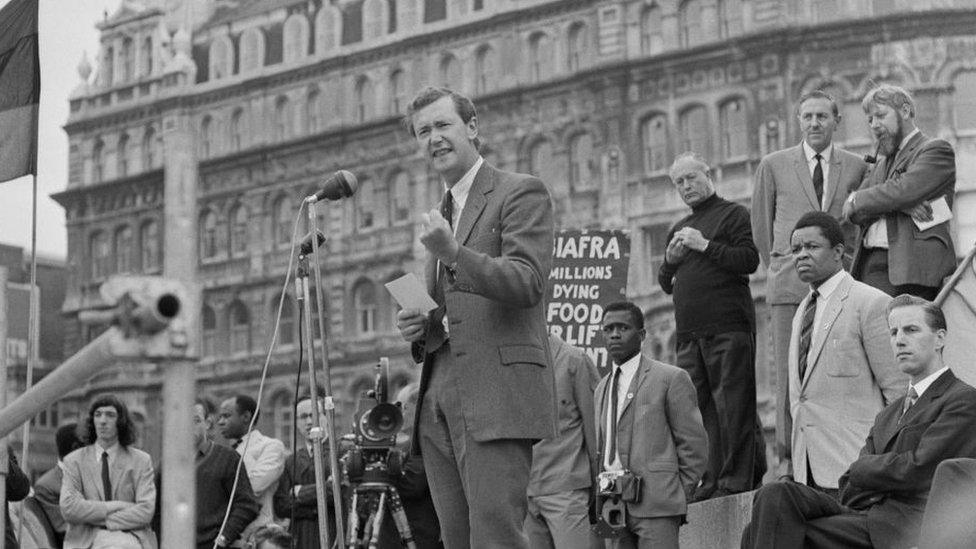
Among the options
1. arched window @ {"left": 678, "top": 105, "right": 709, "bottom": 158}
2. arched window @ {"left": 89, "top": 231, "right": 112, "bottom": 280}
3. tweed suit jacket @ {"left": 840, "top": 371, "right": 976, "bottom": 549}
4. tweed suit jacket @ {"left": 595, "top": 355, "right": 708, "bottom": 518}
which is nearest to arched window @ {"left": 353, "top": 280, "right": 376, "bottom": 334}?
arched window @ {"left": 89, "top": 231, "right": 112, "bottom": 280}

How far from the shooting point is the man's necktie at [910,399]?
24.5 feet

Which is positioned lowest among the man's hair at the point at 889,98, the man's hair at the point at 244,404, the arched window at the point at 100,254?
the man's hair at the point at 244,404

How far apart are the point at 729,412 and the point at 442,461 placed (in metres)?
4.30

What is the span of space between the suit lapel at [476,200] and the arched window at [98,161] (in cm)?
4370

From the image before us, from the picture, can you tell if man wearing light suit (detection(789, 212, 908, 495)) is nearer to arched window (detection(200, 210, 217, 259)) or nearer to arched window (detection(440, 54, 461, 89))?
arched window (detection(440, 54, 461, 89))

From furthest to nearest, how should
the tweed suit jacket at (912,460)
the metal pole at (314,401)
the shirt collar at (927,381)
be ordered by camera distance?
1. the metal pole at (314,401)
2. the shirt collar at (927,381)
3. the tweed suit jacket at (912,460)

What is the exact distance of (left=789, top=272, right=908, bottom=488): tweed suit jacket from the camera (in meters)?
8.29

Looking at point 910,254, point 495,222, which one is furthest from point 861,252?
point 495,222

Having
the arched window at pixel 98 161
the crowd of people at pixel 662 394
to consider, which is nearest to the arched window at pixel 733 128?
the arched window at pixel 98 161

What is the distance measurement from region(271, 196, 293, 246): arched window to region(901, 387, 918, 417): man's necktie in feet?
127

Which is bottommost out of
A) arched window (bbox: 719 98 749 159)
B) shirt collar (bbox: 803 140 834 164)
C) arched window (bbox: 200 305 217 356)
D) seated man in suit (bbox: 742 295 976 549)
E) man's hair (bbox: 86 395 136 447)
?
seated man in suit (bbox: 742 295 976 549)

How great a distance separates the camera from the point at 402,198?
145 feet

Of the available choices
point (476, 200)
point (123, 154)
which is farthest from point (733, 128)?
point (476, 200)

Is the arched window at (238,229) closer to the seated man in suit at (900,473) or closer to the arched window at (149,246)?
the arched window at (149,246)
